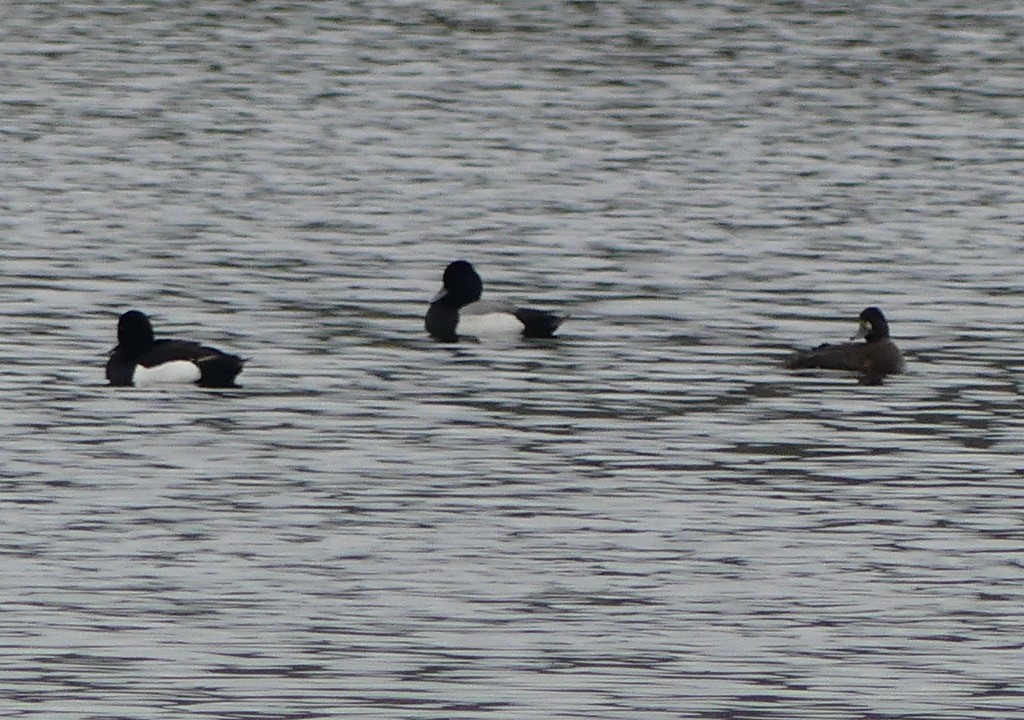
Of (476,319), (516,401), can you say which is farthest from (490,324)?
(516,401)

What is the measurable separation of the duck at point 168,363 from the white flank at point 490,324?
343cm

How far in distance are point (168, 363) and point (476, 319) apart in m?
3.99

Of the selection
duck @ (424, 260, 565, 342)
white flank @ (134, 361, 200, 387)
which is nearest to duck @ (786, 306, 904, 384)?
duck @ (424, 260, 565, 342)

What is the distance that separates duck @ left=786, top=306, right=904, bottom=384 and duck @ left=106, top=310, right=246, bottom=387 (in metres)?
4.85

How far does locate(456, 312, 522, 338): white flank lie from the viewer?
88.7ft

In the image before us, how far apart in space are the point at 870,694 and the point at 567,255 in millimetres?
18857

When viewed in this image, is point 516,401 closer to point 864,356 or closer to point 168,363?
point 168,363

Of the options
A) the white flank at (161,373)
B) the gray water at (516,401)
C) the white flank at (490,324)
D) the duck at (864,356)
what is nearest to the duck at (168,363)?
the white flank at (161,373)

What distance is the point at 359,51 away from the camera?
178ft

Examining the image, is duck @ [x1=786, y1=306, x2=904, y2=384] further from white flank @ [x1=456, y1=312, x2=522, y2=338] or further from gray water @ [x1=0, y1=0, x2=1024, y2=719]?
white flank @ [x1=456, y1=312, x2=522, y2=338]

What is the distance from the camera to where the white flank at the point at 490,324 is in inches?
1064

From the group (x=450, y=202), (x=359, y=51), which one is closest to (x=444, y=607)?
(x=450, y=202)

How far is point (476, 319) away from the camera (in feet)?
89.0

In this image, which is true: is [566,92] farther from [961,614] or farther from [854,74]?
[961,614]
